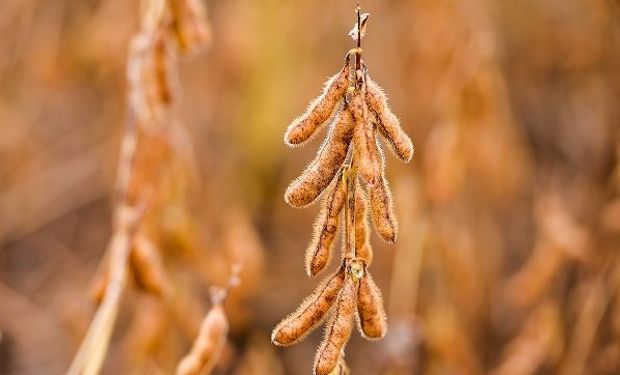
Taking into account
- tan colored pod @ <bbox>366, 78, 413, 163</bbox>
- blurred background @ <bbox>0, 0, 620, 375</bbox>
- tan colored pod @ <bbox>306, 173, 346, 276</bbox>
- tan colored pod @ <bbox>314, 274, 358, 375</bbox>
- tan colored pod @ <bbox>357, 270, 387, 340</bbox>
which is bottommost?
tan colored pod @ <bbox>314, 274, 358, 375</bbox>

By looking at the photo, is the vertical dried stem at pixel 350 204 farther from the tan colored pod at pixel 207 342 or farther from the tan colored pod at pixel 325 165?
the tan colored pod at pixel 207 342

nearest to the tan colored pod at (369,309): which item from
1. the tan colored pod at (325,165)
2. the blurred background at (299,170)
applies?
the tan colored pod at (325,165)

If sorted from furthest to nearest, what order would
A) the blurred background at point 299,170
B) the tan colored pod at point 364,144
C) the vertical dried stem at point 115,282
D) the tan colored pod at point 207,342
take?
the blurred background at point 299,170
the vertical dried stem at point 115,282
the tan colored pod at point 207,342
the tan colored pod at point 364,144

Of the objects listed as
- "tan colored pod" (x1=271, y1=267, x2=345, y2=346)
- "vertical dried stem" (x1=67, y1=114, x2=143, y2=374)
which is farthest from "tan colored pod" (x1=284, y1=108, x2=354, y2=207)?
"vertical dried stem" (x1=67, y1=114, x2=143, y2=374)

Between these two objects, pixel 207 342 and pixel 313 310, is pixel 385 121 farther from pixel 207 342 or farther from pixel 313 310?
pixel 207 342

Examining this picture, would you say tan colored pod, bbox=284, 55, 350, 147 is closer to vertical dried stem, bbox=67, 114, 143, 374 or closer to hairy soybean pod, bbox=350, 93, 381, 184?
hairy soybean pod, bbox=350, 93, 381, 184

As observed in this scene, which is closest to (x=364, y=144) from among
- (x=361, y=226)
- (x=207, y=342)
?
(x=361, y=226)
